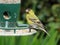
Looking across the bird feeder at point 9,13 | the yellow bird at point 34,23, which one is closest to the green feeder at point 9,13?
the bird feeder at point 9,13

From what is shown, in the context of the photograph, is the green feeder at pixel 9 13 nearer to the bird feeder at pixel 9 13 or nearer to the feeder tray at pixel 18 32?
the bird feeder at pixel 9 13

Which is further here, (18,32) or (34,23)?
(34,23)

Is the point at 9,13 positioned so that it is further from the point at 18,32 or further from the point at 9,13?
the point at 18,32

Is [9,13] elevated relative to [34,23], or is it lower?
elevated

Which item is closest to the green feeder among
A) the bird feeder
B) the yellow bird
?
the bird feeder

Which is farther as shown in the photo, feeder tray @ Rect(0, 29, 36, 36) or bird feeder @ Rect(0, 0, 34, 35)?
bird feeder @ Rect(0, 0, 34, 35)

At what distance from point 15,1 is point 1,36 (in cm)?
61

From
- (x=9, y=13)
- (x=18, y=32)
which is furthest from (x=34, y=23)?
(x=18, y=32)

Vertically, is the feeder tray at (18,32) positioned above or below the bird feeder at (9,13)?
below

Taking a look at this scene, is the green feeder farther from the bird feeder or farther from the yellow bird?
the yellow bird

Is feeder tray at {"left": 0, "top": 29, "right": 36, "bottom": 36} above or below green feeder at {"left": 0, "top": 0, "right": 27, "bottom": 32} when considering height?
below

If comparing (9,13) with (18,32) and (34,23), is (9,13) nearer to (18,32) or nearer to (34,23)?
(34,23)

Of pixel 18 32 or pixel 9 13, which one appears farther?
pixel 9 13

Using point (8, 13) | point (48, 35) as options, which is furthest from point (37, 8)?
point (48, 35)
